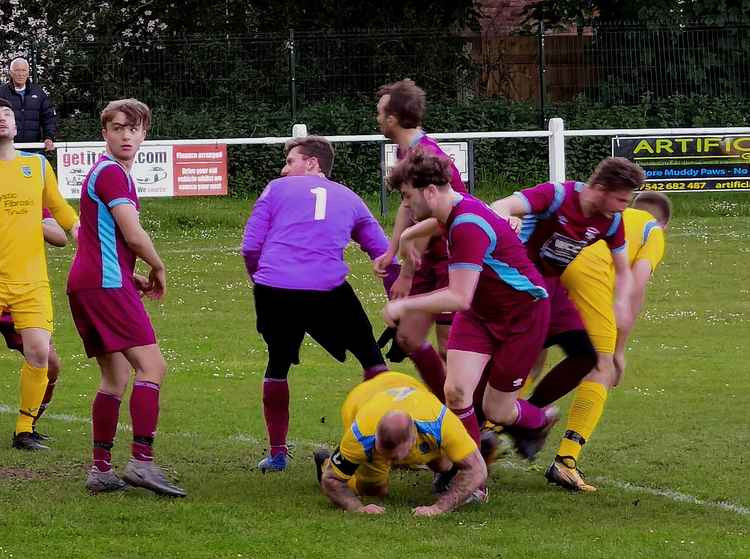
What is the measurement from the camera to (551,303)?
311 inches

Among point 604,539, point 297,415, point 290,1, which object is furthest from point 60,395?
point 290,1

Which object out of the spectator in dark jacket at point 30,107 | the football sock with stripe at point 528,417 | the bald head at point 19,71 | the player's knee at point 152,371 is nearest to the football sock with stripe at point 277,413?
the player's knee at point 152,371

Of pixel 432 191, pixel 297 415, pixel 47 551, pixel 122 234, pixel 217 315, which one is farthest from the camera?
pixel 217 315

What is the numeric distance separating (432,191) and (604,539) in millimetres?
1738

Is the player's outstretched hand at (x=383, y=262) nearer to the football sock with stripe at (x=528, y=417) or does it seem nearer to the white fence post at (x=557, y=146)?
the football sock with stripe at (x=528, y=417)

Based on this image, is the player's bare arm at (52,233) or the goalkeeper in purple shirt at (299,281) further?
the player's bare arm at (52,233)

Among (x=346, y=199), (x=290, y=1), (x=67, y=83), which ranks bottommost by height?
(x=346, y=199)

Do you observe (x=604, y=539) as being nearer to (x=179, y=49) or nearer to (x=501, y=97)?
(x=179, y=49)

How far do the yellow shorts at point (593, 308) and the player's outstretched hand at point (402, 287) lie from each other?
921 millimetres

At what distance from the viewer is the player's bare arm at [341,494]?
22.5ft

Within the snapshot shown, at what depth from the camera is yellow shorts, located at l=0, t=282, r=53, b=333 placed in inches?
327

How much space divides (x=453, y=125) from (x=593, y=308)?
60.0ft

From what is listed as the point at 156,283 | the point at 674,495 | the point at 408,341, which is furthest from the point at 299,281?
the point at 674,495

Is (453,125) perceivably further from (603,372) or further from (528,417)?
(528,417)
